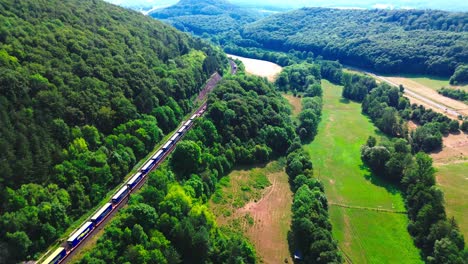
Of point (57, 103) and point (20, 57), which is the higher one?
point (20, 57)

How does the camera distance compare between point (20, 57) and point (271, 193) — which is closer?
point (20, 57)

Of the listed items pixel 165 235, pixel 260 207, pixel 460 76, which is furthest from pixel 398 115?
pixel 165 235

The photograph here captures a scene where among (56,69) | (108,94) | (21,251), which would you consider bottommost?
(21,251)

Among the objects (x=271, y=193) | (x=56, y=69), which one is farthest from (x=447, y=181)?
(x=56, y=69)

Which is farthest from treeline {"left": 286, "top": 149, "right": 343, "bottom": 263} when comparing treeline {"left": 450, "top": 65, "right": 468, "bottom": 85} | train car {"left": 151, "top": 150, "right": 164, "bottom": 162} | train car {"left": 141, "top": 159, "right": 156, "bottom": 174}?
treeline {"left": 450, "top": 65, "right": 468, "bottom": 85}

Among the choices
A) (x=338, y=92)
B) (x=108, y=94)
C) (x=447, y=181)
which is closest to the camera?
(x=108, y=94)

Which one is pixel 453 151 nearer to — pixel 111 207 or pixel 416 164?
pixel 416 164

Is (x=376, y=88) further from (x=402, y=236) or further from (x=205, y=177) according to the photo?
(x=205, y=177)
